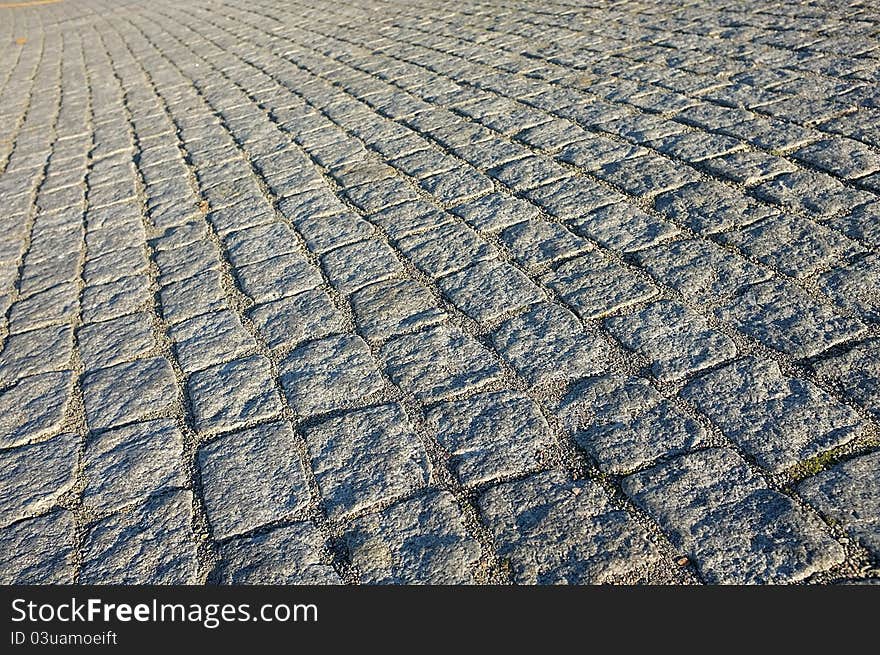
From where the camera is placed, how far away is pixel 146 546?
2.55 meters

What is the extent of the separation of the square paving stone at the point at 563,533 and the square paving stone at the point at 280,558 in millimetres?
510

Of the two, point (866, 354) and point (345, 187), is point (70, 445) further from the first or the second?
point (866, 354)

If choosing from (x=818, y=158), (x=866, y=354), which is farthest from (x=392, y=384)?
(x=818, y=158)

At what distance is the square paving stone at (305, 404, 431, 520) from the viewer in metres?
2.62

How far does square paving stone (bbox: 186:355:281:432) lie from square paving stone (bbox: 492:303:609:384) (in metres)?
0.93

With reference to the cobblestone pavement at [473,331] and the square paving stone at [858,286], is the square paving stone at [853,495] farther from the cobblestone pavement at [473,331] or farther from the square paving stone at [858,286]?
the square paving stone at [858,286]

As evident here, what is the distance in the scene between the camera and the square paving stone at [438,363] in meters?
3.05

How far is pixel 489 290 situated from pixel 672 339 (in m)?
0.87

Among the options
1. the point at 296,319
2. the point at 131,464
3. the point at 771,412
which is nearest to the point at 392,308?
the point at 296,319

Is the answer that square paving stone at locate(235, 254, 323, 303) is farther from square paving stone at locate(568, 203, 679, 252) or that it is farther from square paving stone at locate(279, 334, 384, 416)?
square paving stone at locate(568, 203, 679, 252)

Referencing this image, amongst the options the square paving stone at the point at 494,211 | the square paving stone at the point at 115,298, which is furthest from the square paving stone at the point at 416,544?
the square paving stone at the point at 115,298

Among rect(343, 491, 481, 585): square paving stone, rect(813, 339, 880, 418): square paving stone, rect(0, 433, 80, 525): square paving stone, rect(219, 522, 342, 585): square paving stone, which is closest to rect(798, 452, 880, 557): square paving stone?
rect(813, 339, 880, 418): square paving stone

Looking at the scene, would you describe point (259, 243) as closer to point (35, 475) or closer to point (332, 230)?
point (332, 230)

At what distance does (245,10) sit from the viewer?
12469 mm
